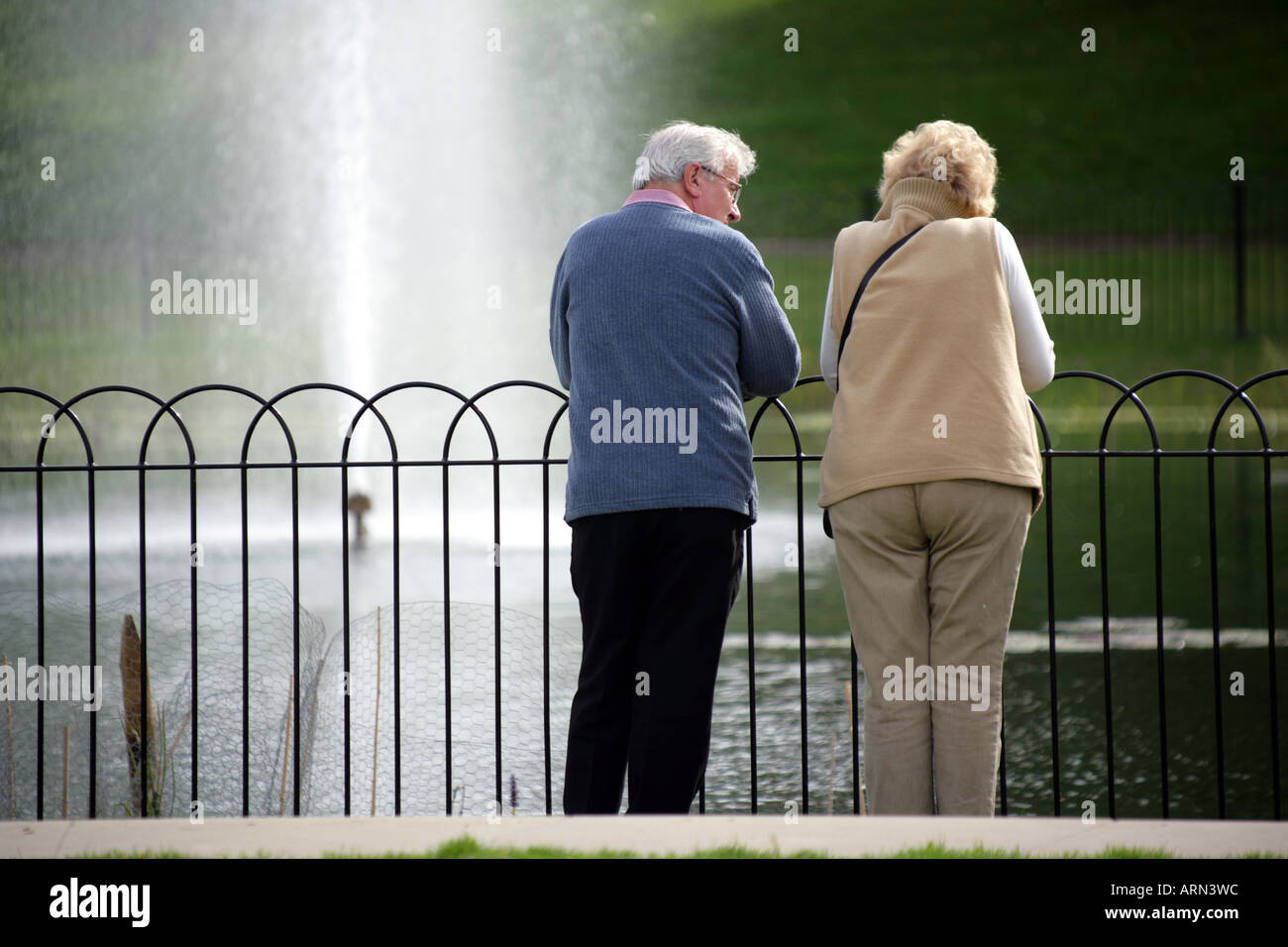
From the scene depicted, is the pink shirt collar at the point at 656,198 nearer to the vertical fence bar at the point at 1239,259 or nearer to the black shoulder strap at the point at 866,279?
the black shoulder strap at the point at 866,279

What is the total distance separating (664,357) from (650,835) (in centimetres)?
92

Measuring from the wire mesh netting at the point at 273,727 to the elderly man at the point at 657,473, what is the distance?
73 centimetres

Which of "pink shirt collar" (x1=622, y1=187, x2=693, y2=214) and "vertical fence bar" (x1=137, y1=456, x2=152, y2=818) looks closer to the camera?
"pink shirt collar" (x1=622, y1=187, x2=693, y2=214)

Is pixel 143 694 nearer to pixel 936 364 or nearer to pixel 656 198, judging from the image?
pixel 656 198

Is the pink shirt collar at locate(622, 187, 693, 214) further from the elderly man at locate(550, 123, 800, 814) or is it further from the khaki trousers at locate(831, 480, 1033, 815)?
the khaki trousers at locate(831, 480, 1033, 815)

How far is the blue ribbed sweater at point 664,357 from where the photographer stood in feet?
8.73

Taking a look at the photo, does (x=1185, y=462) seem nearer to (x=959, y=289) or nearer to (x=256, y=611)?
(x=256, y=611)

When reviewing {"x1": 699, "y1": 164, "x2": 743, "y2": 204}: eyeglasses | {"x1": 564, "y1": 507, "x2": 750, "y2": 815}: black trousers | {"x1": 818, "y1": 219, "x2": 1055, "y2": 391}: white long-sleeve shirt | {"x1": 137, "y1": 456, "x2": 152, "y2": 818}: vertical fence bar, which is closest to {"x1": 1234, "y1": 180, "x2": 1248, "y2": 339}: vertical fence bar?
{"x1": 818, "y1": 219, "x2": 1055, "y2": 391}: white long-sleeve shirt

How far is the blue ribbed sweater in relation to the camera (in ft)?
8.73

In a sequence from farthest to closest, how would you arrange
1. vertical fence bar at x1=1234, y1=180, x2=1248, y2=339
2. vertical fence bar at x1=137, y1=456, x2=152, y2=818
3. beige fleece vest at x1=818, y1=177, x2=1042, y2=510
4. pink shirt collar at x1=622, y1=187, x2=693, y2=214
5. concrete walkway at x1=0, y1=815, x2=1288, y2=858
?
vertical fence bar at x1=1234, y1=180, x2=1248, y2=339
vertical fence bar at x1=137, y1=456, x2=152, y2=818
pink shirt collar at x1=622, y1=187, x2=693, y2=214
beige fleece vest at x1=818, y1=177, x2=1042, y2=510
concrete walkway at x1=0, y1=815, x2=1288, y2=858

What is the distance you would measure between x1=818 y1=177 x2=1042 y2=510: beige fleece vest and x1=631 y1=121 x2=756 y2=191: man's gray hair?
0.37 metres

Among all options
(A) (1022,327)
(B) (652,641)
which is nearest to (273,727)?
(B) (652,641)

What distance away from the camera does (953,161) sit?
8.84ft
